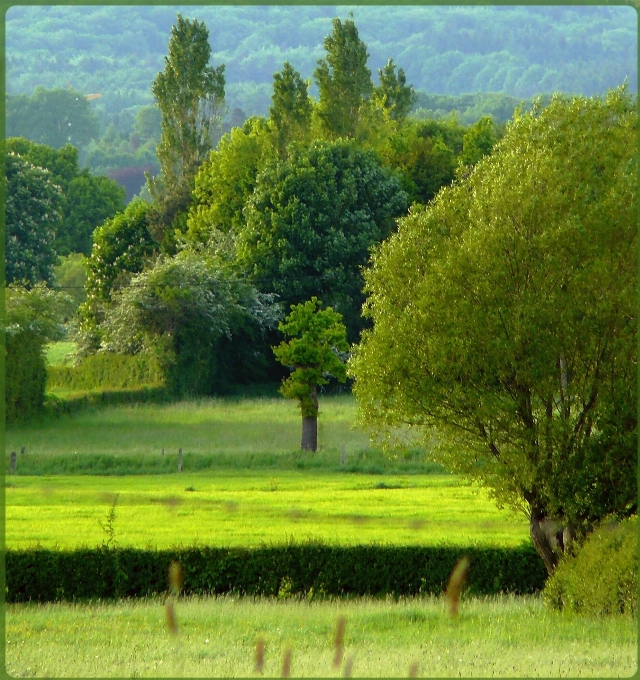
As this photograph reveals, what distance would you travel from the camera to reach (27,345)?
42.8m

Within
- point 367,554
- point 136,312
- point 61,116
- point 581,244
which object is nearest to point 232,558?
point 367,554

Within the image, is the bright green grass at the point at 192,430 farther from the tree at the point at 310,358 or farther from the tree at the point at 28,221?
the tree at the point at 28,221

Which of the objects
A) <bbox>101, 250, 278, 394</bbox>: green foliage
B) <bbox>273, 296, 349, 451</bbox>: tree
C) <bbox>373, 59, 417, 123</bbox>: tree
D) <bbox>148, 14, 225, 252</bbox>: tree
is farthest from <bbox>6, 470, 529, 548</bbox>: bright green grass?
<bbox>373, 59, 417, 123</bbox>: tree

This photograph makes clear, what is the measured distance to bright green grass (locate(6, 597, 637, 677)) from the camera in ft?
31.4

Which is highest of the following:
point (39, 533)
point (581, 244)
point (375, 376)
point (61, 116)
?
point (61, 116)

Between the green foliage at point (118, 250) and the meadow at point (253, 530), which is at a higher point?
the green foliage at point (118, 250)

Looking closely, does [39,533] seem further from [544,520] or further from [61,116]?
[61,116]

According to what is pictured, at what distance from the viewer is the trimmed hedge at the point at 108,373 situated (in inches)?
1932

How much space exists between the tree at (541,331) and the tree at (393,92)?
167 feet

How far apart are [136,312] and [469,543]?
34.3m

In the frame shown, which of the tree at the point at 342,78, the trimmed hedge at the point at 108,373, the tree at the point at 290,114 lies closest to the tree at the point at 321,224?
the tree at the point at 290,114

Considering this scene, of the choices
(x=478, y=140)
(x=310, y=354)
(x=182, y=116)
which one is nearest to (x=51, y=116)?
(x=182, y=116)

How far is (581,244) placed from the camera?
47.3 ft

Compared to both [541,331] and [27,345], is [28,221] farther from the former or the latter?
[541,331]
